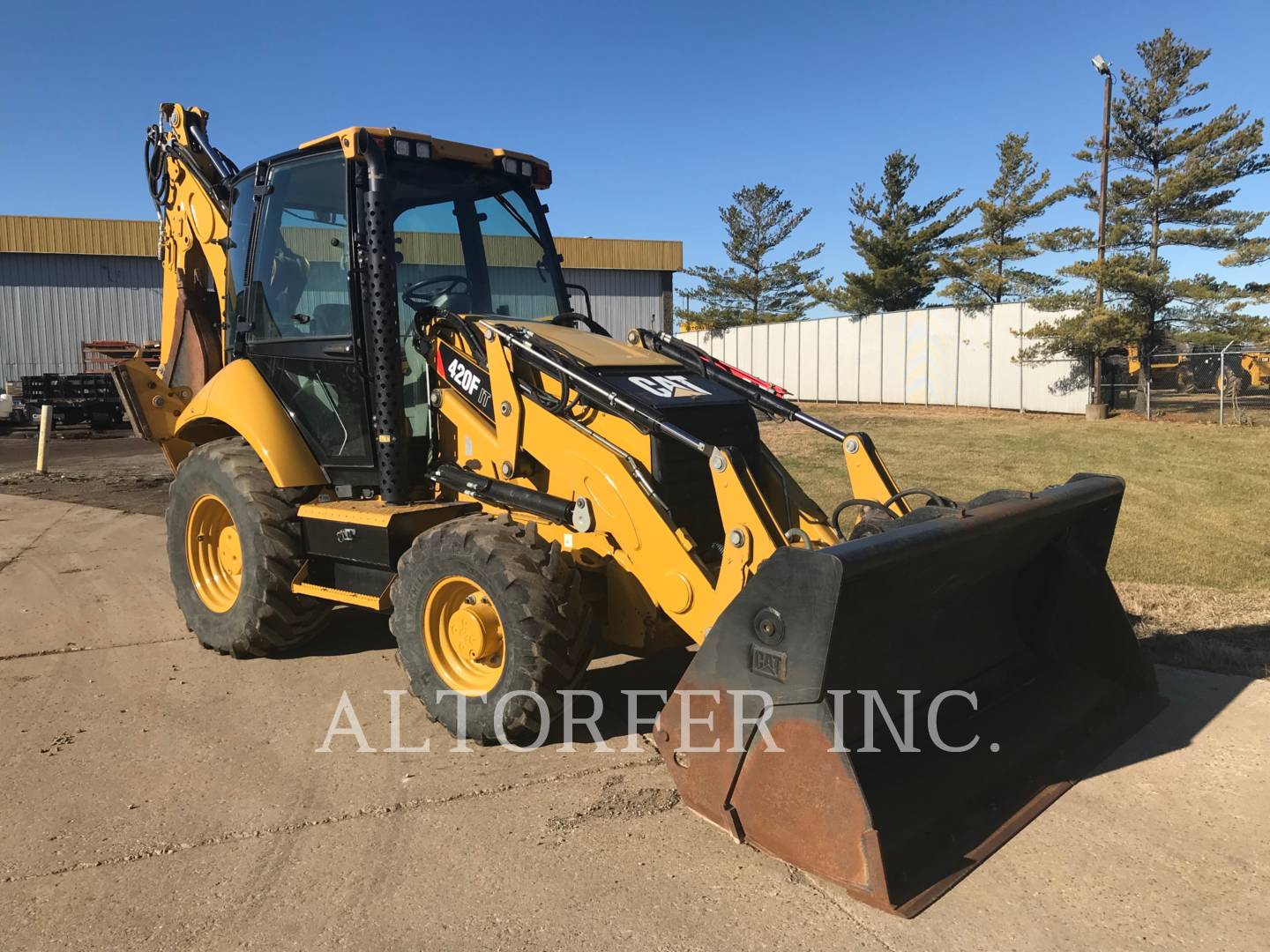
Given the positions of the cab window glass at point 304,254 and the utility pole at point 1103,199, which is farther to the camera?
the utility pole at point 1103,199

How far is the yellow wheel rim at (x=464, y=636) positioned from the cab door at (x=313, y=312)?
1186 mm

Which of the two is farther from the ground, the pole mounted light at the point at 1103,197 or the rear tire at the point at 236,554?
the pole mounted light at the point at 1103,197

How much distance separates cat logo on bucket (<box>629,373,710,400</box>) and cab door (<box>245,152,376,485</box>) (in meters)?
1.57

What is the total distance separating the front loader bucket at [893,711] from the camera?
303cm

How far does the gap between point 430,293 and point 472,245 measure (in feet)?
1.43

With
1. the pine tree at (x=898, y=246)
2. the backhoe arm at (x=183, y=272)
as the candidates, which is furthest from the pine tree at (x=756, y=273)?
the backhoe arm at (x=183, y=272)

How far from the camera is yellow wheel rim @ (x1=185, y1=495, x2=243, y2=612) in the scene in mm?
5793

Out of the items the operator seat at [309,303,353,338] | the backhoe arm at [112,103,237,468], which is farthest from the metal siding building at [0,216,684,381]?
the operator seat at [309,303,353,338]

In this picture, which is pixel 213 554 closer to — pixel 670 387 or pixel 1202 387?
pixel 670 387

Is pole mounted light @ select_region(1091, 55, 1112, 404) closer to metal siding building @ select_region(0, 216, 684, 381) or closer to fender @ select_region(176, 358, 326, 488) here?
metal siding building @ select_region(0, 216, 684, 381)

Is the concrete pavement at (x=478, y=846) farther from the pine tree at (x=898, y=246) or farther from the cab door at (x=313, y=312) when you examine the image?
the pine tree at (x=898, y=246)

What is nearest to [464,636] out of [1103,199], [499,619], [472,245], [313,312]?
[499,619]

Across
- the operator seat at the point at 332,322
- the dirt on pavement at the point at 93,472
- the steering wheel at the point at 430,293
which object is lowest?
the dirt on pavement at the point at 93,472

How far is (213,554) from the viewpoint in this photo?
19.6 feet
